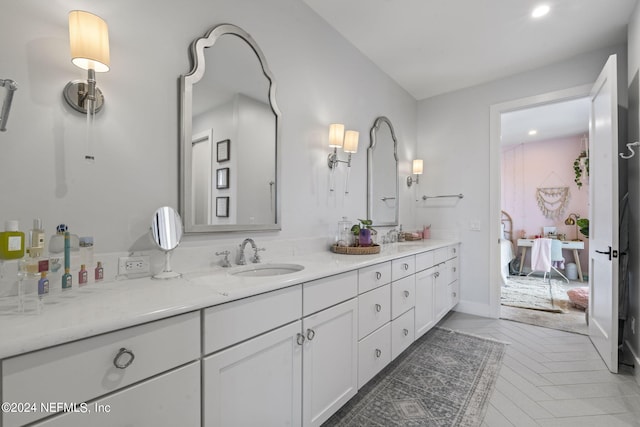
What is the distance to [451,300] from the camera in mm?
3188

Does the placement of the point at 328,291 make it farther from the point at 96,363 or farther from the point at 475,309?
the point at 475,309

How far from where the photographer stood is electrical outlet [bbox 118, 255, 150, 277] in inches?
49.8

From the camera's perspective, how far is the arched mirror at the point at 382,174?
291 cm

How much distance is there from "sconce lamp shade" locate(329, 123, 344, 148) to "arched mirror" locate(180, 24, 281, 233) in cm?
51

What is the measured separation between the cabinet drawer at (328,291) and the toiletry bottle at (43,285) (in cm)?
95

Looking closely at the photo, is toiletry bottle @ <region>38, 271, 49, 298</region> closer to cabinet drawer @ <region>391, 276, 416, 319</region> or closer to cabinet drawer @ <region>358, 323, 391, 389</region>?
cabinet drawer @ <region>358, 323, 391, 389</region>

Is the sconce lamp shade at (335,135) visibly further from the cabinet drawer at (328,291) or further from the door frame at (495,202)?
the door frame at (495,202)

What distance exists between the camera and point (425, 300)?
8.43 ft

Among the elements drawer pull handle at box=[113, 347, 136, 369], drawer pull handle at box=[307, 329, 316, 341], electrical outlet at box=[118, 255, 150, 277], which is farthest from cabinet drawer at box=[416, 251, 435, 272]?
drawer pull handle at box=[113, 347, 136, 369]

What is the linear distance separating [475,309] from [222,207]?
10.3 ft

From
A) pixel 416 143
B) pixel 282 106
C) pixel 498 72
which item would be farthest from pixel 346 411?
pixel 498 72

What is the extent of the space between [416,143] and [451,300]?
2017 mm

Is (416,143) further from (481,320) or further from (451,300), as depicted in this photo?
(481,320)

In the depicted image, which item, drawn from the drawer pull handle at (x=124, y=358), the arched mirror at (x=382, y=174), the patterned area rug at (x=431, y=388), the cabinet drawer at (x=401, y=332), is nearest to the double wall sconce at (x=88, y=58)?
the drawer pull handle at (x=124, y=358)
